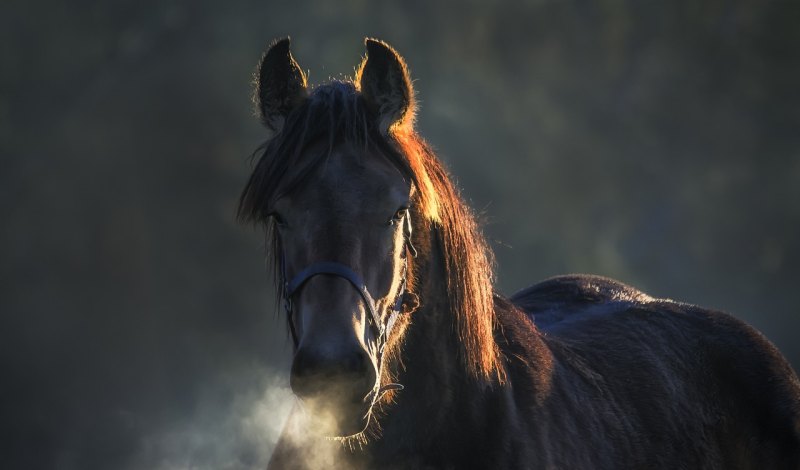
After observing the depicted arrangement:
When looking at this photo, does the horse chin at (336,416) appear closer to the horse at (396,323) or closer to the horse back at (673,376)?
the horse at (396,323)

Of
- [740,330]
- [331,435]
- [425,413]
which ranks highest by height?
[740,330]

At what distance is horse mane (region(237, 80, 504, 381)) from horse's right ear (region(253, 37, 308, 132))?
0.11 m

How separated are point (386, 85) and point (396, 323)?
1099 mm

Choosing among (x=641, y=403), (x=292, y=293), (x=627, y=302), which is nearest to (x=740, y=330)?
(x=627, y=302)

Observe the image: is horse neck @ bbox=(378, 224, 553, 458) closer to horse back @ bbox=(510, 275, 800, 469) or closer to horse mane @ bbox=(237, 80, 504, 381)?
horse mane @ bbox=(237, 80, 504, 381)

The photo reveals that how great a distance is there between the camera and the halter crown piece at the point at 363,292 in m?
3.14

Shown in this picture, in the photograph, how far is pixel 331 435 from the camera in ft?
10.3

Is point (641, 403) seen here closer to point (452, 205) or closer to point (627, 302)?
point (627, 302)

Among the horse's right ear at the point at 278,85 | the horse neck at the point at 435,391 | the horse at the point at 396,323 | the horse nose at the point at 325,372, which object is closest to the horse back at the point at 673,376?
the horse at the point at 396,323

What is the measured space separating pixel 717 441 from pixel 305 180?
11.1ft

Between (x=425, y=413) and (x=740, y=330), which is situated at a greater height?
(x=740, y=330)

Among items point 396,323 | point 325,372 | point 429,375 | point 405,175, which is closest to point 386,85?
point 405,175

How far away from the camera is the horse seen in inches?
123

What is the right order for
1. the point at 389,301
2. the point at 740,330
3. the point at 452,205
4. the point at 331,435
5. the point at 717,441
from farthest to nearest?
the point at 740,330
the point at 717,441
the point at 452,205
the point at 389,301
the point at 331,435
